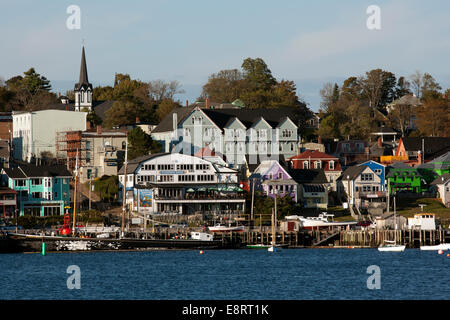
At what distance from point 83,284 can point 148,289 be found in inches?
207

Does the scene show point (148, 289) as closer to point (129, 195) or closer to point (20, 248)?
point (20, 248)

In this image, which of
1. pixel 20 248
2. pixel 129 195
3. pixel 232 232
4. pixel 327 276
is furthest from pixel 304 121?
pixel 327 276

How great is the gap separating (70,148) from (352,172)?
37.5m

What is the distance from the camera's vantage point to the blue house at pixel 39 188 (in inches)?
4035

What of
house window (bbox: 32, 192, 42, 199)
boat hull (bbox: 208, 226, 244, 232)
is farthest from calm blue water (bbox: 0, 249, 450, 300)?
house window (bbox: 32, 192, 42, 199)

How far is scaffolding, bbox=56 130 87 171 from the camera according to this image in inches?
4749

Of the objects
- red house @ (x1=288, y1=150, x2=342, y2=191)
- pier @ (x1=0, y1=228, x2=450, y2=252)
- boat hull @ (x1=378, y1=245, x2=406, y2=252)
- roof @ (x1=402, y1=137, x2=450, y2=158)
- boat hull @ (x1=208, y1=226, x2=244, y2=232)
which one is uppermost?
roof @ (x1=402, y1=137, x2=450, y2=158)

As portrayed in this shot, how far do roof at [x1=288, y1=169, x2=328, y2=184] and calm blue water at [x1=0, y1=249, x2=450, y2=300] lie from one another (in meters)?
21.9

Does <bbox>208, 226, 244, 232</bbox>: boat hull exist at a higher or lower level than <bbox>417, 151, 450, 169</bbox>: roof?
lower

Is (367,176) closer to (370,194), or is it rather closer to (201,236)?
(370,194)

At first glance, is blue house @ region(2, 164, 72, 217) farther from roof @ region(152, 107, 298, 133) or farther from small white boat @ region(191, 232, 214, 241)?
roof @ region(152, 107, 298, 133)

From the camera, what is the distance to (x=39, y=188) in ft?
341

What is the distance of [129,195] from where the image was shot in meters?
105

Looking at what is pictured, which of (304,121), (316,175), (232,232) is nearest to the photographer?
(232,232)
